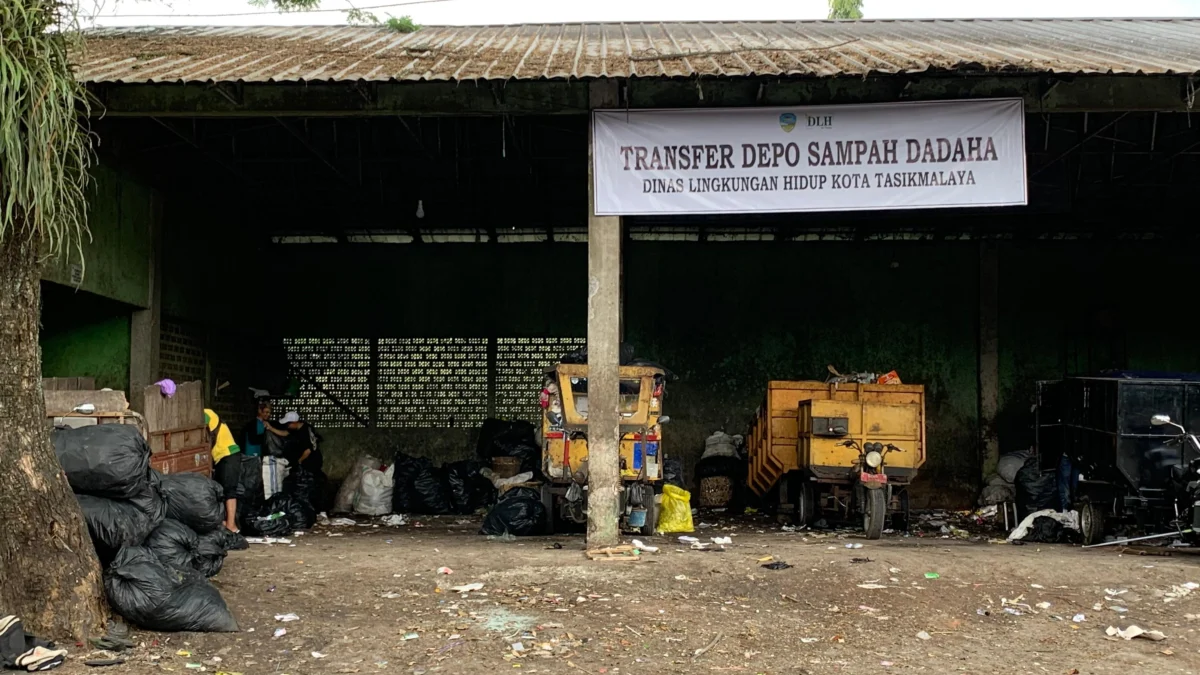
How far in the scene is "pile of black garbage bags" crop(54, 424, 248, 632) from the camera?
5441 mm

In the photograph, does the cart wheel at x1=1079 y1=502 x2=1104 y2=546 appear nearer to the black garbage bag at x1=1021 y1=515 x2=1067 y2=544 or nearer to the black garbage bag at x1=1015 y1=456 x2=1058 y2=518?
the black garbage bag at x1=1021 y1=515 x2=1067 y2=544

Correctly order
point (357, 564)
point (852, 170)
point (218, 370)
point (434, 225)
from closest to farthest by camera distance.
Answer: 1. point (357, 564)
2. point (852, 170)
3. point (218, 370)
4. point (434, 225)

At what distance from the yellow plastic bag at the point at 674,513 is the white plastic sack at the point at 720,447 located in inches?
140

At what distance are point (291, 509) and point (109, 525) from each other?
4480mm

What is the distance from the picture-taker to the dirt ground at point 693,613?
530 centimetres

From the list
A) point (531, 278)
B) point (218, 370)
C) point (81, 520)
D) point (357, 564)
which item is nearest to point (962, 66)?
point (357, 564)

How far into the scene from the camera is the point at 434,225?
13.7m

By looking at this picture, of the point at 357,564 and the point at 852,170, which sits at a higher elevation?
the point at 852,170

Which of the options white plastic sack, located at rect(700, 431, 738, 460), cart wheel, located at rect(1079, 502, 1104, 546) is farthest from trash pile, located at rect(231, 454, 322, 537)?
cart wheel, located at rect(1079, 502, 1104, 546)

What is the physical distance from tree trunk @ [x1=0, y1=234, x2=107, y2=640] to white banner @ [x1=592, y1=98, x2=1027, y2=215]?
14.5 ft

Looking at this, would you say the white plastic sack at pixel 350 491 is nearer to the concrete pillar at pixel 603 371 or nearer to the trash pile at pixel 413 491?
the trash pile at pixel 413 491

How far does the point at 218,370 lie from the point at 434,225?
342 centimetres

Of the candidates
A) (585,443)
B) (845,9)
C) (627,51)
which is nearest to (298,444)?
(585,443)

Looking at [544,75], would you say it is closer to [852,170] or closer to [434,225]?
[852,170]
